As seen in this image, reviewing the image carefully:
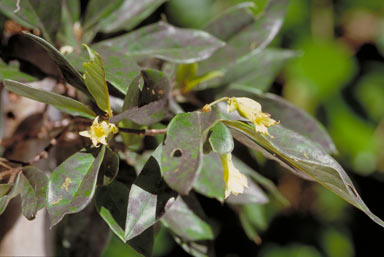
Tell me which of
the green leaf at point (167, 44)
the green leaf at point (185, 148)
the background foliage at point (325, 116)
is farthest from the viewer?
the background foliage at point (325, 116)

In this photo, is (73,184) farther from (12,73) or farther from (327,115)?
(327,115)

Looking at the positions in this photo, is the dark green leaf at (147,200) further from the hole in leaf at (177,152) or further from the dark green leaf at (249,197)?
the dark green leaf at (249,197)

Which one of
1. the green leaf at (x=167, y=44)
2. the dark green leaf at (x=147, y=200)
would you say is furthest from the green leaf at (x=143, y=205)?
the green leaf at (x=167, y=44)

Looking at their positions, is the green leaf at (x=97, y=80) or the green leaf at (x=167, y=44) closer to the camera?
the green leaf at (x=97, y=80)

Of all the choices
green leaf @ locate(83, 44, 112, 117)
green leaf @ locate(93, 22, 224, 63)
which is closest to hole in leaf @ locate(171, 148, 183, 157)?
green leaf @ locate(83, 44, 112, 117)

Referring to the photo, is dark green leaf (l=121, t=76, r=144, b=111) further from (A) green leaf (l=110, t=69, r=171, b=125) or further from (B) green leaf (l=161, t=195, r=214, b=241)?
(B) green leaf (l=161, t=195, r=214, b=241)

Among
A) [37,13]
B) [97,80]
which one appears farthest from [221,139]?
[37,13]

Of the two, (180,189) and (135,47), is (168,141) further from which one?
(135,47)
